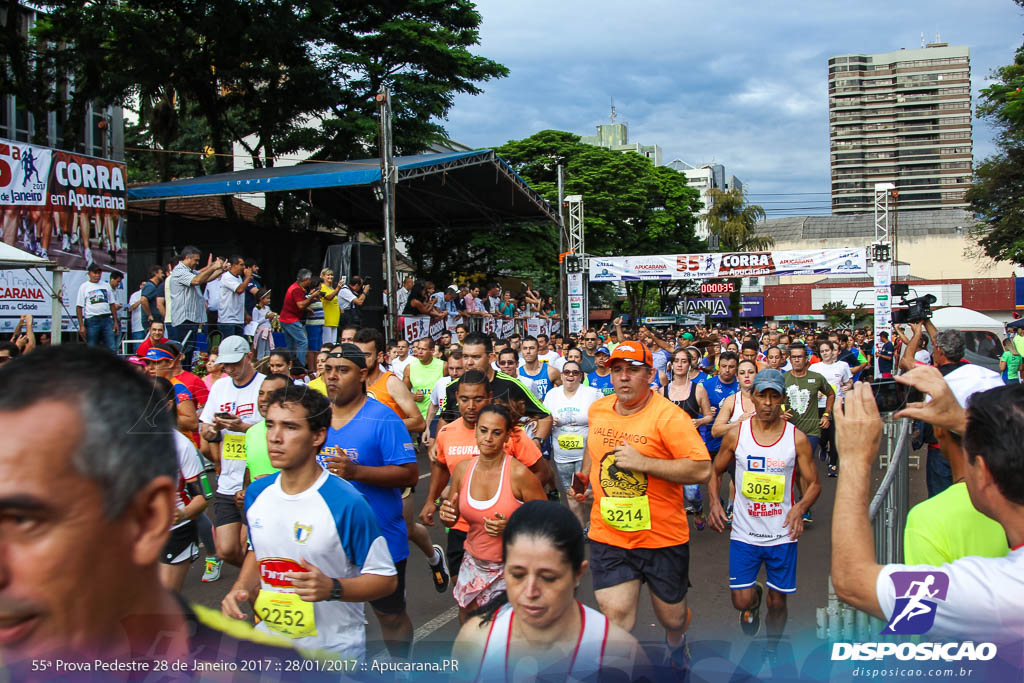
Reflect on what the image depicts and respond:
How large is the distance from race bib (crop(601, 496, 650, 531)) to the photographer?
2.15 m

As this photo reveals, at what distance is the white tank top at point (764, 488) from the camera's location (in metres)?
4.60

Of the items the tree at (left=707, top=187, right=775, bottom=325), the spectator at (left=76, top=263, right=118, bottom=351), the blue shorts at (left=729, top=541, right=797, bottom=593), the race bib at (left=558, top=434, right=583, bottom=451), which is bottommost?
the blue shorts at (left=729, top=541, right=797, bottom=593)

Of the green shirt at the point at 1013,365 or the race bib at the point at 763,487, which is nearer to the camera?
the race bib at the point at 763,487

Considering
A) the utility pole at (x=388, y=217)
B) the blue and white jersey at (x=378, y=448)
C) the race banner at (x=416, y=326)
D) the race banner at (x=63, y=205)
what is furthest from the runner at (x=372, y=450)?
the race banner at (x=416, y=326)

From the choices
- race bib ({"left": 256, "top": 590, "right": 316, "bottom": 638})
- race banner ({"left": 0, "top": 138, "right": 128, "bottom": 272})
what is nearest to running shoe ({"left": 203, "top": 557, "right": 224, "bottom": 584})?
race bib ({"left": 256, "top": 590, "right": 316, "bottom": 638})

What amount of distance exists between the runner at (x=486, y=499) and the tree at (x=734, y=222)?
168ft

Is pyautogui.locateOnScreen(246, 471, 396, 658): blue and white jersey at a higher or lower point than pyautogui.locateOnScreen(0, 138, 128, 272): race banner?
lower

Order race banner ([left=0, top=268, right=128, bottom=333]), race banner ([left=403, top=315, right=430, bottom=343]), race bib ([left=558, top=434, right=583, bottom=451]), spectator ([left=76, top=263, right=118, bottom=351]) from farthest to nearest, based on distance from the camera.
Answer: race banner ([left=403, top=315, right=430, bottom=343]), race banner ([left=0, top=268, right=128, bottom=333]), spectator ([left=76, top=263, right=118, bottom=351]), race bib ([left=558, top=434, right=583, bottom=451])

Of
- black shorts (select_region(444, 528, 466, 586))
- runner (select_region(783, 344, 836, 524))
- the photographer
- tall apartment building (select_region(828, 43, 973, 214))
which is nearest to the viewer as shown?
the photographer

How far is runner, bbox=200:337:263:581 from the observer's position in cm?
529

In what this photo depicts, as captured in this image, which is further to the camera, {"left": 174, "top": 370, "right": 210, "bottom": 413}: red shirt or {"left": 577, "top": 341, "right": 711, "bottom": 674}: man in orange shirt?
{"left": 174, "top": 370, "right": 210, "bottom": 413}: red shirt

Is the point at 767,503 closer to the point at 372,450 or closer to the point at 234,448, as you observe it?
the point at 372,450

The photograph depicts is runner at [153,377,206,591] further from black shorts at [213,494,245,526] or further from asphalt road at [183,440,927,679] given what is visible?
black shorts at [213,494,245,526]

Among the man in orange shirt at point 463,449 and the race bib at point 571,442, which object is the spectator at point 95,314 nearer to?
the race bib at point 571,442
